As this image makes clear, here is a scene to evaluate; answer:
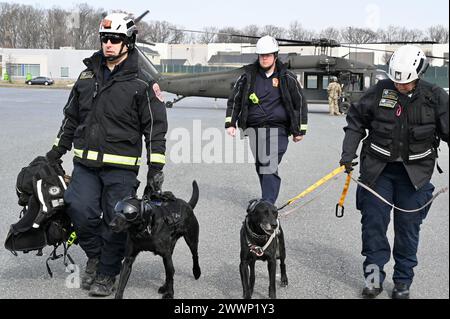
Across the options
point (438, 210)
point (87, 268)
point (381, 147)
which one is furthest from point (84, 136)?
point (438, 210)

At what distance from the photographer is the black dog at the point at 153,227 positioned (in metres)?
4.40

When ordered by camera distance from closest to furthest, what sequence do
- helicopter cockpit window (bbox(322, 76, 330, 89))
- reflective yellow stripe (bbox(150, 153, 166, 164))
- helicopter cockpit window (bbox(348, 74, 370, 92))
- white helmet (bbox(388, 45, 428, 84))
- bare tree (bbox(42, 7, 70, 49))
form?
white helmet (bbox(388, 45, 428, 84)) → reflective yellow stripe (bbox(150, 153, 166, 164)) → helicopter cockpit window (bbox(348, 74, 370, 92)) → helicopter cockpit window (bbox(322, 76, 330, 89)) → bare tree (bbox(42, 7, 70, 49))

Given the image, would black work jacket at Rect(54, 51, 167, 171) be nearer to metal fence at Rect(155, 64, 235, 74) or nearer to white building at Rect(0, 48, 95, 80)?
metal fence at Rect(155, 64, 235, 74)

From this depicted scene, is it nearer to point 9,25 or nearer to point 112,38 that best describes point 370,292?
point 112,38

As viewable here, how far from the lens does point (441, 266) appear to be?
580 cm

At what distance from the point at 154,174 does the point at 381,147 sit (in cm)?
180

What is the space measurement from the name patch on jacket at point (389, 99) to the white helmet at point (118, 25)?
6.76 feet

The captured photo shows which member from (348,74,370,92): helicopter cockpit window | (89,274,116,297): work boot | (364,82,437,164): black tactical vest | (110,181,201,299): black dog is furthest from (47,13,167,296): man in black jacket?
(348,74,370,92): helicopter cockpit window

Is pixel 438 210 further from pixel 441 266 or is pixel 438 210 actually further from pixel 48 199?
pixel 48 199

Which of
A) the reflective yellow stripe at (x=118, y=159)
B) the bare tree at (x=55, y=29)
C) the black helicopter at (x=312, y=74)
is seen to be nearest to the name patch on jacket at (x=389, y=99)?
the reflective yellow stripe at (x=118, y=159)

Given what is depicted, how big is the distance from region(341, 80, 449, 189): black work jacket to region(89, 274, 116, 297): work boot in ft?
7.03

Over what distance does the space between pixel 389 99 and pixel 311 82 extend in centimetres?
2605

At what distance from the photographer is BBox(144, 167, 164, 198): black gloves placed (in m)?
4.82

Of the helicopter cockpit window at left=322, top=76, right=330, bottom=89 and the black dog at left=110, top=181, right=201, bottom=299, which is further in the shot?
the helicopter cockpit window at left=322, top=76, right=330, bottom=89
